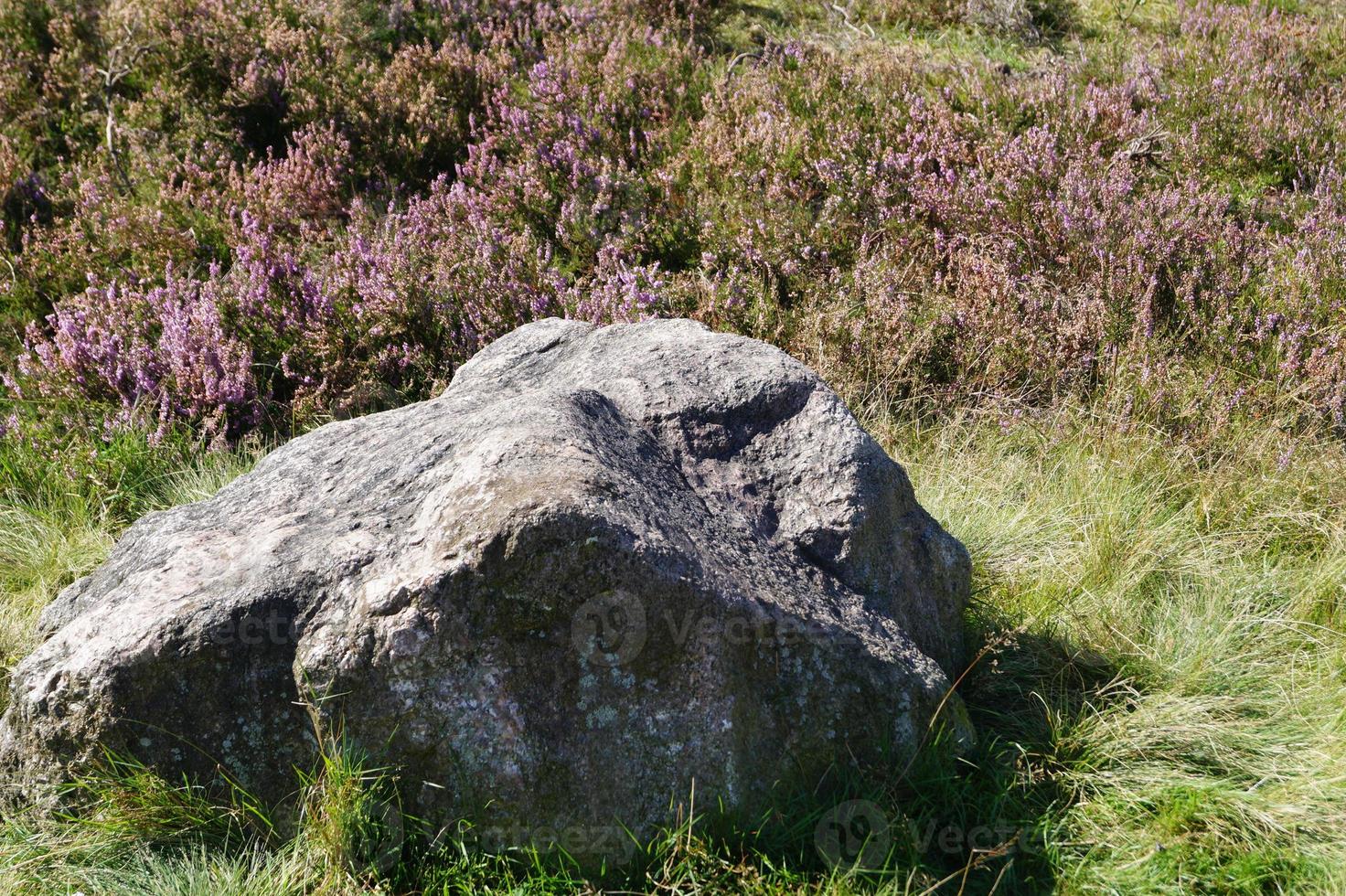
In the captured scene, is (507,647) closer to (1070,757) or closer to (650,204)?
(1070,757)

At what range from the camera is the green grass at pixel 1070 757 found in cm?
255

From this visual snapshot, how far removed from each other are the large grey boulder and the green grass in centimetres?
12

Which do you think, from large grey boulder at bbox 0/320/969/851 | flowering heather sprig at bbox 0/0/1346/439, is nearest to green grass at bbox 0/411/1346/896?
large grey boulder at bbox 0/320/969/851

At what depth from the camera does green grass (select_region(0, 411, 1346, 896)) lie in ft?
8.36

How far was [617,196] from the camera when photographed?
19.6 ft

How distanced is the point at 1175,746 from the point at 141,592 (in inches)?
111

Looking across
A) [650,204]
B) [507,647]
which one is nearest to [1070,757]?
[507,647]

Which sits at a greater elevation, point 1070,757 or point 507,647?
point 507,647

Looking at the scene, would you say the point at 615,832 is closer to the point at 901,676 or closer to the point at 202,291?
the point at 901,676

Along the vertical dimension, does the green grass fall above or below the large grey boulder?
below

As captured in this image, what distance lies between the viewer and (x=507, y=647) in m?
2.47

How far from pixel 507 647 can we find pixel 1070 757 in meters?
1.62

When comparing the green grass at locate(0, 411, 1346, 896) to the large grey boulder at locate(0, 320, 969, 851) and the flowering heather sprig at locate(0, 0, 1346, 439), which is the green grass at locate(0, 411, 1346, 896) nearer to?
the large grey boulder at locate(0, 320, 969, 851)

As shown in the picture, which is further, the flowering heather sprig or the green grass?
the flowering heather sprig
